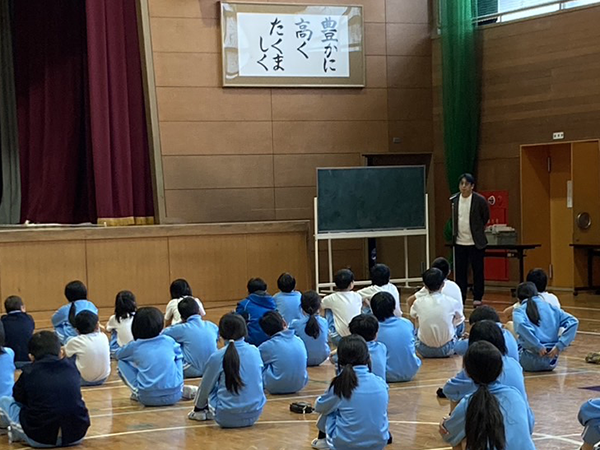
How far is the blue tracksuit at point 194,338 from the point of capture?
26.4 feet

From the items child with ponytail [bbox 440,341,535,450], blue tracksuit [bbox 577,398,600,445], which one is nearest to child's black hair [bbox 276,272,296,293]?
child with ponytail [bbox 440,341,535,450]

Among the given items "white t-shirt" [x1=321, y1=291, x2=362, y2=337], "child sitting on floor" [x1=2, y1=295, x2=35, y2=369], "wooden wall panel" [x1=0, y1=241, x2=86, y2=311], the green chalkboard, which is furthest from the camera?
the green chalkboard

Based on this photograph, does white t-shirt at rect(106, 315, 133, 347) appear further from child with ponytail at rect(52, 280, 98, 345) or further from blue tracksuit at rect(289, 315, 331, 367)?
blue tracksuit at rect(289, 315, 331, 367)

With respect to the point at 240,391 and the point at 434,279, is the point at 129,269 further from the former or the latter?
the point at 240,391

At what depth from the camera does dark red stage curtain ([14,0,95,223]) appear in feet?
55.2

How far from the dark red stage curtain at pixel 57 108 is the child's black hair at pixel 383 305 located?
9933mm

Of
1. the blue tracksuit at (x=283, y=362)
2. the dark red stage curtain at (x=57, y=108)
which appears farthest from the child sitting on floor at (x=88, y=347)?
the dark red stage curtain at (x=57, y=108)

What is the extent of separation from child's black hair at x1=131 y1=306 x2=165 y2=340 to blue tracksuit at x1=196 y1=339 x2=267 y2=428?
76 cm

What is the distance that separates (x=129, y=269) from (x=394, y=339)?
608cm

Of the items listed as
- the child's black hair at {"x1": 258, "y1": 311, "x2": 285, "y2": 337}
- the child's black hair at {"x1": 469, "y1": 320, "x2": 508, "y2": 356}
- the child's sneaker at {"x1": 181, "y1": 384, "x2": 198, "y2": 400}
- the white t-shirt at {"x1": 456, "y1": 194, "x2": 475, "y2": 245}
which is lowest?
the child's sneaker at {"x1": 181, "y1": 384, "x2": 198, "y2": 400}

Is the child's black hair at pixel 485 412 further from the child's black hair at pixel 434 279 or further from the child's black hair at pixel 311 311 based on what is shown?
the child's black hair at pixel 434 279

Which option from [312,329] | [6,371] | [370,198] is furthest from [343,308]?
[370,198]

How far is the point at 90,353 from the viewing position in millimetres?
7922

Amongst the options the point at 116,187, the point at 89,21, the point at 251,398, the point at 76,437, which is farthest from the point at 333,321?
the point at 89,21
